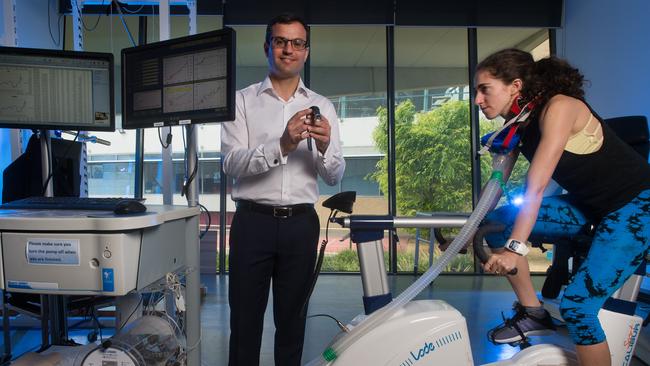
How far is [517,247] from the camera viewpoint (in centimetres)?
119

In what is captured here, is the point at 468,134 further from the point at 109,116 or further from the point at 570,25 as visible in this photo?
the point at 109,116

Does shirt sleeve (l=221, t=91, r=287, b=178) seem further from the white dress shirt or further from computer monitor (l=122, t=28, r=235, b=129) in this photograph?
computer monitor (l=122, t=28, r=235, b=129)

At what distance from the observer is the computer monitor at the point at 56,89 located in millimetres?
1595

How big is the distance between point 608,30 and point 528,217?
12.7 ft

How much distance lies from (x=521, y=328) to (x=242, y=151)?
1197mm

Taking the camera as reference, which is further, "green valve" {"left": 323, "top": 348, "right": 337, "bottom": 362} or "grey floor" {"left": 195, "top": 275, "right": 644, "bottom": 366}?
"grey floor" {"left": 195, "top": 275, "right": 644, "bottom": 366}

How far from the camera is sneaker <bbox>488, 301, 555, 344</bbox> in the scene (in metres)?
1.45

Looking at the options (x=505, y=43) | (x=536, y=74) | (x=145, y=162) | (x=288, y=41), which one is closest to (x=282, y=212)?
(x=288, y=41)

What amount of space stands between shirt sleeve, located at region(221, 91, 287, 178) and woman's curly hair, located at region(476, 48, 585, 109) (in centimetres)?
79

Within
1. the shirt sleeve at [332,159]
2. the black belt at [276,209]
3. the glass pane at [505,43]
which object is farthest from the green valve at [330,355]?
the glass pane at [505,43]

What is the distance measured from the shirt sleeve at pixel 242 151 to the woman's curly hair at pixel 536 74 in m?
0.79

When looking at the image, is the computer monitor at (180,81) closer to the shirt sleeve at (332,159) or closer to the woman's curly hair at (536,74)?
the shirt sleeve at (332,159)

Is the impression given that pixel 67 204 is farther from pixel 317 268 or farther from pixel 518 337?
pixel 518 337

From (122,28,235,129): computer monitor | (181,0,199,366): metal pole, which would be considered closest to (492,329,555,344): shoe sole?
(181,0,199,366): metal pole
